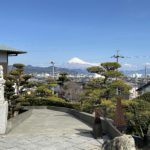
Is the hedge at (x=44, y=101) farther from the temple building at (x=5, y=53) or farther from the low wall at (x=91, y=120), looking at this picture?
the temple building at (x=5, y=53)

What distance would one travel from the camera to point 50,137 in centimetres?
1146

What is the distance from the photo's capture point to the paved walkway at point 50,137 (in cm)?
A: 1009

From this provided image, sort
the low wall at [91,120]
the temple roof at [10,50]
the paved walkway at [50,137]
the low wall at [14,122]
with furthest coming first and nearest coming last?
the temple roof at [10,50] → the low wall at [14,122] → the low wall at [91,120] → the paved walkway at [50,137]

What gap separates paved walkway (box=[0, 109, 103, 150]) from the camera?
33.1 feet

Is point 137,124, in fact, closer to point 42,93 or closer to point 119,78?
point 119,78

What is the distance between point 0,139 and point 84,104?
234 inches

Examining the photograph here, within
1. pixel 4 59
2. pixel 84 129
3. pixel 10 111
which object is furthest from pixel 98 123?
pixel 4 59

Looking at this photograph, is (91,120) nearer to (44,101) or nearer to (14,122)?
(14,122)

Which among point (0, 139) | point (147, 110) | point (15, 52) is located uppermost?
point (15, 52)

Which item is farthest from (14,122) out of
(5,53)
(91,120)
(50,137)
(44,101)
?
(5,53)

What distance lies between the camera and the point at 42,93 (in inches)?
984

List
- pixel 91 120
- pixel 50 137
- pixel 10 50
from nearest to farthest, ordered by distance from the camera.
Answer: pixel 50 137 → pixel 91 120 → pixel 10 50

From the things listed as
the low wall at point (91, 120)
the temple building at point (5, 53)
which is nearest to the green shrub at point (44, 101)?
the low wall at point (91, 120)

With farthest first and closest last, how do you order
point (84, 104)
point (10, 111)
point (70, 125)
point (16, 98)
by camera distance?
point (16, 98)
point (10, 111)
point (84, 104)
point (70, 125)
